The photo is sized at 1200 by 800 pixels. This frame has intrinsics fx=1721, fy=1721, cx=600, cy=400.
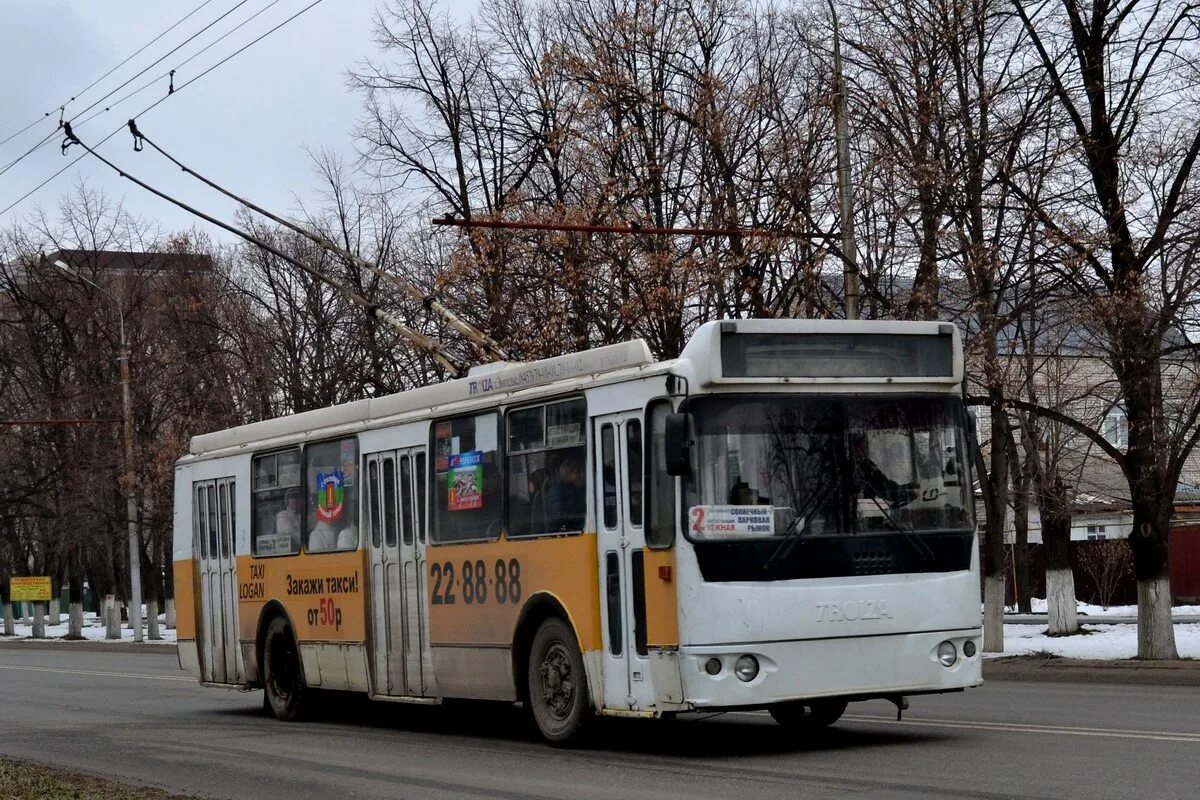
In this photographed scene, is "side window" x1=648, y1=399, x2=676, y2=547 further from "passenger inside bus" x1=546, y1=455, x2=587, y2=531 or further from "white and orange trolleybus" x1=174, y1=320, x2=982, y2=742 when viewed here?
"passenger inside bus" x1=546, y1=455, x2=587, y2=531

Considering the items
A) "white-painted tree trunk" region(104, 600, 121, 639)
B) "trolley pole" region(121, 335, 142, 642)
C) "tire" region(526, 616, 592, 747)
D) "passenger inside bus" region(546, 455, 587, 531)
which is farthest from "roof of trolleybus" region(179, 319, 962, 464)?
"white-painted tree trunk" region(104, 600, 121, 639)

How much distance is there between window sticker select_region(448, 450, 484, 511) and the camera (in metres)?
13.9

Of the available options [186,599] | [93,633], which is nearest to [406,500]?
[186,599]

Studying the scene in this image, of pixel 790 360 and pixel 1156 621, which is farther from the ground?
pixel 790 360

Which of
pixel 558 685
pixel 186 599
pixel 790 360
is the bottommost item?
pixel 558 685

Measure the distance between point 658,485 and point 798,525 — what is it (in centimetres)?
98

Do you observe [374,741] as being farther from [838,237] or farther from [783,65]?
[783,65]

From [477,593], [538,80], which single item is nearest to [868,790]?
[477,593]

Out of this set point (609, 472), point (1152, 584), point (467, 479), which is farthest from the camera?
point (1152, 584)

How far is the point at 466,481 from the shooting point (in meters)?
14.1

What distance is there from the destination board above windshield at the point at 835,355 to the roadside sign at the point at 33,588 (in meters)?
48.4

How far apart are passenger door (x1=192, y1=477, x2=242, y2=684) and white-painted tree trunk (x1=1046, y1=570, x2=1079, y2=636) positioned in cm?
1503

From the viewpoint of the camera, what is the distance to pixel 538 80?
28.2 m

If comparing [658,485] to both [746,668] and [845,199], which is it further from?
[845,199]
